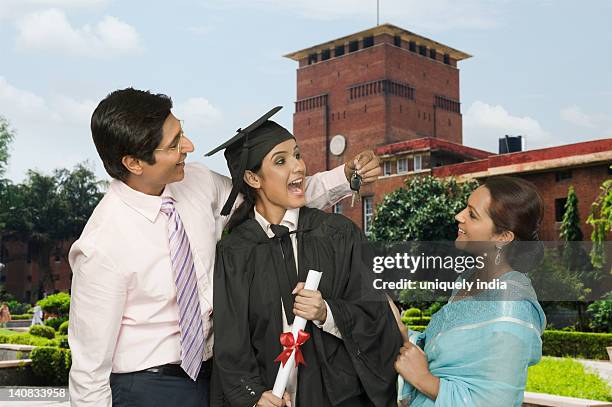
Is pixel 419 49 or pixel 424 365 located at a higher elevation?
pixel 419 49

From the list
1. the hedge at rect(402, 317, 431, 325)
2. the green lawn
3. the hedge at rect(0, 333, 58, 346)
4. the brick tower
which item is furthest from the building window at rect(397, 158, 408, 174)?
the green lawn

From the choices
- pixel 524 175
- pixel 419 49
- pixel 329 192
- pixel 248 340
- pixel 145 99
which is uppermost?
pixel 419 49

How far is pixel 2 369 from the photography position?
35.6 ft

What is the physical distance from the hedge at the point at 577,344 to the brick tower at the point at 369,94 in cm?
2800

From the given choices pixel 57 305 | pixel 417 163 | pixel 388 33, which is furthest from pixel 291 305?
pixel 388 33

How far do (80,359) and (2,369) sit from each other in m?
9.31

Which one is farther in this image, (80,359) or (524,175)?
(524,175)

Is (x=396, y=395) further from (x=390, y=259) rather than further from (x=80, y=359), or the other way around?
(x=80, y=359)

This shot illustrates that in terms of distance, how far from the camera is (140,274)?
260 centimetres

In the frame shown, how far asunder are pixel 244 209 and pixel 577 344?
1582 cm

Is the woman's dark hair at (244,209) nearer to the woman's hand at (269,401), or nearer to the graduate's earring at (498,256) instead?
the woman's hand at (269,401)

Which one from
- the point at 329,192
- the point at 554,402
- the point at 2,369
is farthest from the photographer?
the point at 2,369

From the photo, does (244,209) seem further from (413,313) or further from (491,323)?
(413,313)

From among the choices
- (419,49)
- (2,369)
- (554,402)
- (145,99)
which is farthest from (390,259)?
(419,49)
